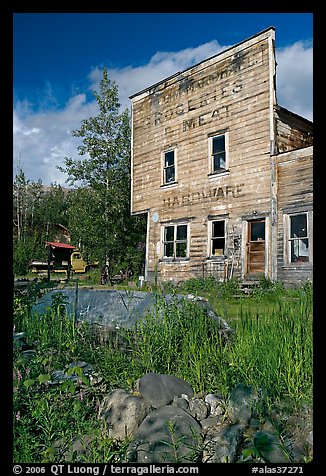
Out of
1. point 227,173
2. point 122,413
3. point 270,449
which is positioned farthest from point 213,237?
point 270,449

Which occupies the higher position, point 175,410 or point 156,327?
point 156,327

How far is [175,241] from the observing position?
15375mm

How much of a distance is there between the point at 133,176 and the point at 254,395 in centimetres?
1535

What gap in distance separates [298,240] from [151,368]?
9091 mm

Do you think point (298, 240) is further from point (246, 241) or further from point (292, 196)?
point (246, 241)

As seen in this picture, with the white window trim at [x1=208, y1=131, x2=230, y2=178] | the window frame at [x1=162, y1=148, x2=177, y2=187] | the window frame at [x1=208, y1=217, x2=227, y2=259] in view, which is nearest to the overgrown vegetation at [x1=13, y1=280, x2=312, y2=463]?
the window frame at [x1=208, y1=217, x2=227, y2=259]

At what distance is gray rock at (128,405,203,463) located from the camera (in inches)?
99.7

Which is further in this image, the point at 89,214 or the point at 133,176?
the point at 89,214

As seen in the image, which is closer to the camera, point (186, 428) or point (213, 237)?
point (186, 428)

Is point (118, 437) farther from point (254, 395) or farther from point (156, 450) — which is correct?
point (254, 395)

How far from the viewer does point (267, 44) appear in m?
12.4

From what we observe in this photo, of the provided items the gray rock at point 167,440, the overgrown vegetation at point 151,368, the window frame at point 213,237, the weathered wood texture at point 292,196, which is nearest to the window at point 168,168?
the window frame at point 213,237

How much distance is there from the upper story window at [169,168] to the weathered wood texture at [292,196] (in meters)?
4.87
